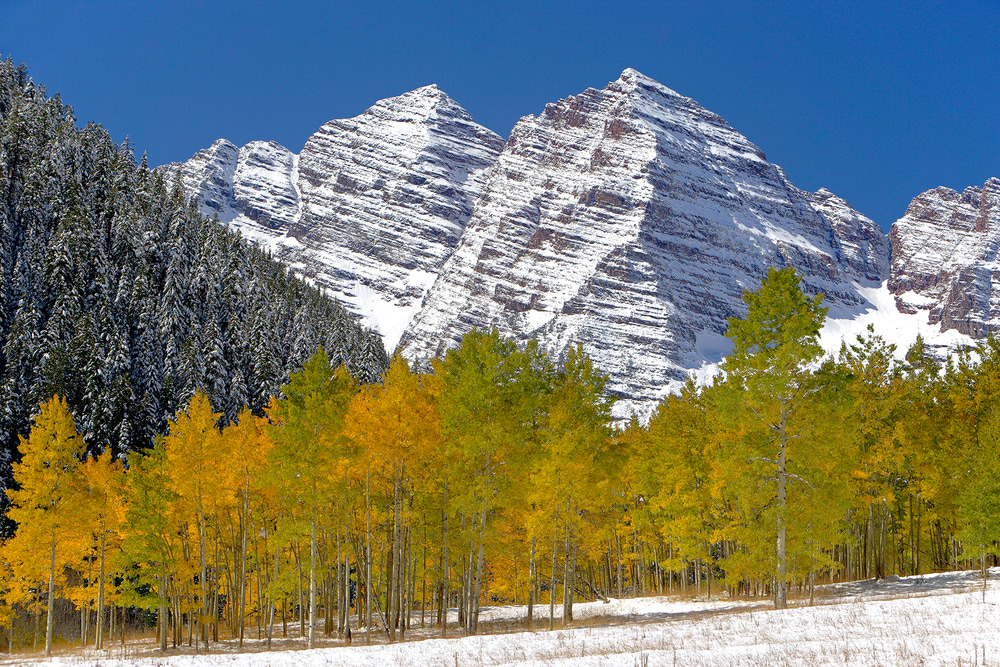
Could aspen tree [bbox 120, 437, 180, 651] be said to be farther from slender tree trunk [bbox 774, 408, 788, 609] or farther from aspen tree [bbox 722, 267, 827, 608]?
slender tree trunk [bbox 774, 408, 788, 609]

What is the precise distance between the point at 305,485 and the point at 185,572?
8522mm

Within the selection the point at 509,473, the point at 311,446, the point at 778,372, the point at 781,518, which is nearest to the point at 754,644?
the point at 781,518

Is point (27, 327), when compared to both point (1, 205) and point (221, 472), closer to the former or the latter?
point (1, 205)

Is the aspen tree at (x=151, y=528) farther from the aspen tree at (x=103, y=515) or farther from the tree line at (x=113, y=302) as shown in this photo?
the tree line at (x=113, y=302)

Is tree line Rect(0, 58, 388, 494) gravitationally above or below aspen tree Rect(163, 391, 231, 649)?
above

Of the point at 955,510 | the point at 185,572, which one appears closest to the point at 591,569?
the point at 955,510

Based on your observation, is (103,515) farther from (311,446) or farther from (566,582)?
(566,582)

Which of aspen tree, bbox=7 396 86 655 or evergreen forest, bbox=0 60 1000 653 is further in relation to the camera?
aspen tree, bbox=7 396 86 655

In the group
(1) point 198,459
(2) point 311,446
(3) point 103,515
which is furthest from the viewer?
(3) point 103,515

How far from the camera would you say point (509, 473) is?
29531 mm

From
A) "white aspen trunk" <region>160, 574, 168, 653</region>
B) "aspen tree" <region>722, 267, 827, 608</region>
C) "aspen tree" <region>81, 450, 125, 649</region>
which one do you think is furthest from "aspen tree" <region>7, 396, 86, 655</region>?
"aspen tree" <region>722, 267, 827, 608</region>

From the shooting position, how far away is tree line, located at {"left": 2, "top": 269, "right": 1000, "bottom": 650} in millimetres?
26844

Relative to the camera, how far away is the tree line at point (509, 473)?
26.8 meters

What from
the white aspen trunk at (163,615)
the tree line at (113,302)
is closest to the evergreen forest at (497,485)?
the white aspen trunk at (163,615)
